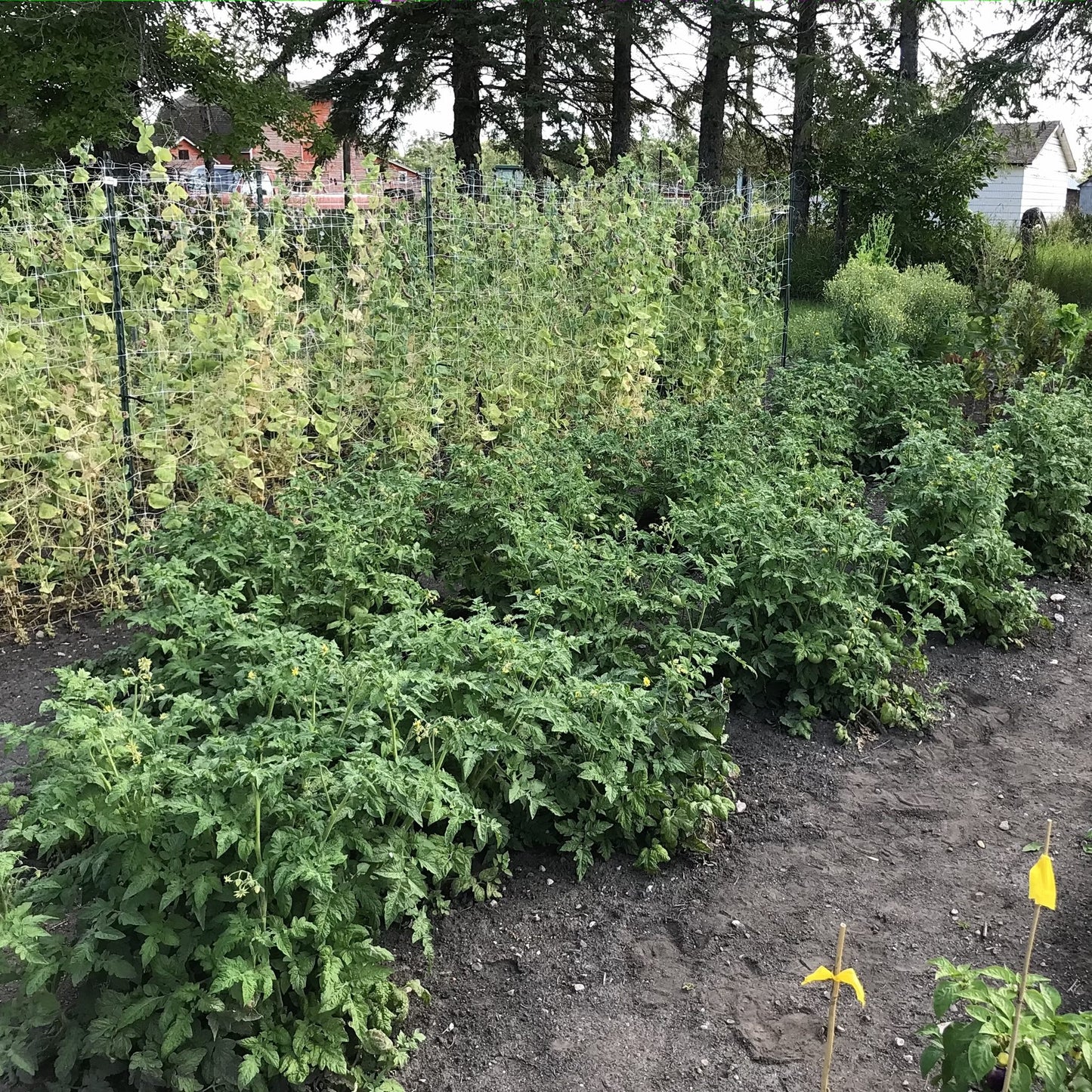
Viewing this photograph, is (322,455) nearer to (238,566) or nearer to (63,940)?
(238,566)

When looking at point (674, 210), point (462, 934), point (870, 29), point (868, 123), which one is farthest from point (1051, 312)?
point (462, 934)

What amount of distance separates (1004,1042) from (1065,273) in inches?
660

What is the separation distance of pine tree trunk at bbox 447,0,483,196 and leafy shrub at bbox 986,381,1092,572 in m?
11.4

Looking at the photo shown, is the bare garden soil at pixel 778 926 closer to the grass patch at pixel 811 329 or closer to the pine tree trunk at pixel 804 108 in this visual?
the grass patch at pixel 811 329

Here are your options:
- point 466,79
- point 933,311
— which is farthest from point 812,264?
point 933,311

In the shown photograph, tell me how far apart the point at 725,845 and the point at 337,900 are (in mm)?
1542

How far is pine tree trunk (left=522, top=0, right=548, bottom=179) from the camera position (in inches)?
626

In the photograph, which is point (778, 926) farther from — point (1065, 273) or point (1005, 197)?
point (1005, 197)

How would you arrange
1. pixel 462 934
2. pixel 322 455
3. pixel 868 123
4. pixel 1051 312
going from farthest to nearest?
pixel 868 123
pixel 1051 312
pixel 322 455
pixel 462 934

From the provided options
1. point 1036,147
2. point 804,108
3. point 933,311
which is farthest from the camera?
point 1036,147

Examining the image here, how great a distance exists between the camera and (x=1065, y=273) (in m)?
16.4

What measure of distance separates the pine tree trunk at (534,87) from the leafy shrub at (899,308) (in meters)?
5.48

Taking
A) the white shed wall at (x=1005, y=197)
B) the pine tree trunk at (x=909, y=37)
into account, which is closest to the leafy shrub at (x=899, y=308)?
the pine tree trunk at (x=909, y=37)

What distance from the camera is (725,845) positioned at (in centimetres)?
355
